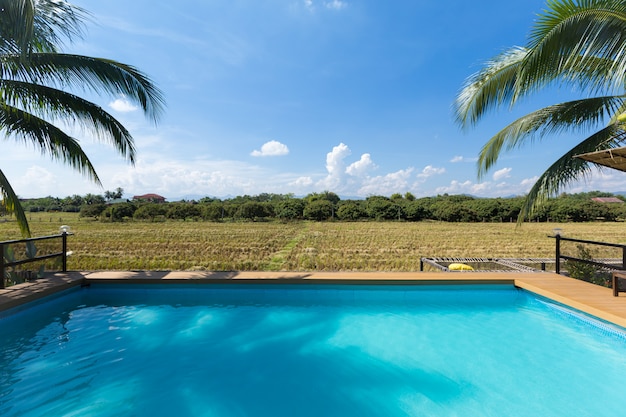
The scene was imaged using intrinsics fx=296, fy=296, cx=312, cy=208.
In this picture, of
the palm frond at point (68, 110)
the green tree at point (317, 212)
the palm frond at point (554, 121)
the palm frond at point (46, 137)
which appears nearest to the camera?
the palm frond at point (68, 110)

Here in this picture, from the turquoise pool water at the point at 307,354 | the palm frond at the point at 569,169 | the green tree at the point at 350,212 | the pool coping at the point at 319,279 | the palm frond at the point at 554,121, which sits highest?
the palm frond at the point at 554,121

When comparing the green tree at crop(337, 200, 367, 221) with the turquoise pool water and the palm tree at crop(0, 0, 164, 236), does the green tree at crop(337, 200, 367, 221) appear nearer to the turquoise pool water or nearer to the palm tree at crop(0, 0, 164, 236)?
the turquoise pool water

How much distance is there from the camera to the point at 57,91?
14.8 ft

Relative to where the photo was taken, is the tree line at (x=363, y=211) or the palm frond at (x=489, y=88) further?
the tree line at (x=363, y=211)

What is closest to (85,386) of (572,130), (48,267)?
(48,267)

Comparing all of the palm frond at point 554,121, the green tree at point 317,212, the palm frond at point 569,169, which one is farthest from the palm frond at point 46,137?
the green tree at point 317,212

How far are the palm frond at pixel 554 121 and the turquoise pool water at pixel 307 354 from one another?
8.51 ft

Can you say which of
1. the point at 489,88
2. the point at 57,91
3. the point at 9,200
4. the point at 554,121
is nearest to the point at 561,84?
the point at 554,121

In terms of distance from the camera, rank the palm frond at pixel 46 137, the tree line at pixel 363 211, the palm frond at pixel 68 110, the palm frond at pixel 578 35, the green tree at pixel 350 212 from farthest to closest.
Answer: the green tree at pixel 350 212, the tree line at pixel 363 211, the palm frond at pixel 46 137, the palm frond at pixel 68 110, the palm frond at pixel 578 35

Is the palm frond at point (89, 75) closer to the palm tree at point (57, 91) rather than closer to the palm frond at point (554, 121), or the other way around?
the palm tree at point (57, 91)

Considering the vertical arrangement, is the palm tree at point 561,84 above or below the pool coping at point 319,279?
above

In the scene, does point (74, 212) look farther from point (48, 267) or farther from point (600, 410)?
point (600, 410)

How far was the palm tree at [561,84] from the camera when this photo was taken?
3.10 meters

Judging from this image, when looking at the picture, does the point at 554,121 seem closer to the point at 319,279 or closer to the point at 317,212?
the point at 319,279
